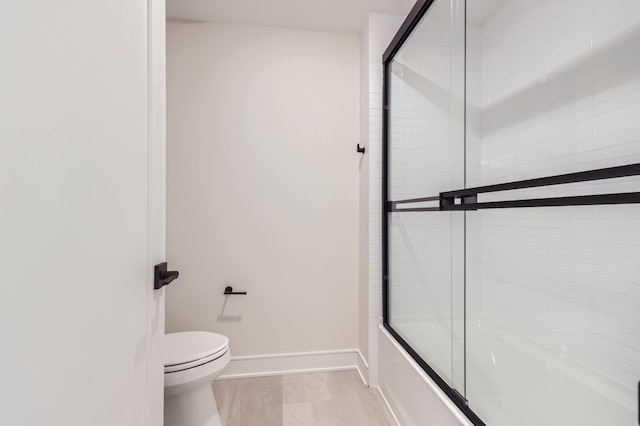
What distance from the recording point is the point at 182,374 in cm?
145

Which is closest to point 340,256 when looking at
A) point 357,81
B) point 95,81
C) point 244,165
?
point 244,165

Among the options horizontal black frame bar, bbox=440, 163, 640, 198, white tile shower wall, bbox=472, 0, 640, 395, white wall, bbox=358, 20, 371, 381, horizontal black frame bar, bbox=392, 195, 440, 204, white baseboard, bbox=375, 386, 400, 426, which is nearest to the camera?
horizontal black frame bar, bbox=440, 163, 640, 198

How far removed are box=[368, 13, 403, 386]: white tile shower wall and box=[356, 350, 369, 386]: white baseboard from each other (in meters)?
0.34

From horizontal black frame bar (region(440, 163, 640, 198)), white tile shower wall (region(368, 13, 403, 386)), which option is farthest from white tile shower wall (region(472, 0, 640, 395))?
white tile shower wall (region(368, 13, 403, 386))

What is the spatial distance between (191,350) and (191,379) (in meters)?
0.15

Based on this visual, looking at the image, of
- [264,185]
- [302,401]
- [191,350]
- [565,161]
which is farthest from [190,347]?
[565,161]

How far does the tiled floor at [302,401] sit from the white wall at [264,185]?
0.70 feet

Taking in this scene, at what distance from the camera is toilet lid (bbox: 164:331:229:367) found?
4.87 ft

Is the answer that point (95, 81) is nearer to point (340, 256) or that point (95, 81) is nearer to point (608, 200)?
point (608, 200)

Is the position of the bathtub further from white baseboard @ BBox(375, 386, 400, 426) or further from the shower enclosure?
white baseboard @ BBox(375, 386, 400, 426)

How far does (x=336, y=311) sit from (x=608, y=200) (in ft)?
6.15

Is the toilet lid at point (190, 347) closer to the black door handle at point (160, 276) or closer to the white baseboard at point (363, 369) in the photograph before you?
the black door handle at point (160, 276)

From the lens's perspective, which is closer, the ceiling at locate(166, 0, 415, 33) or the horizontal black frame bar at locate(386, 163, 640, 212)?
the horizontal black frame bar at locate(386, 163, 640, 212)

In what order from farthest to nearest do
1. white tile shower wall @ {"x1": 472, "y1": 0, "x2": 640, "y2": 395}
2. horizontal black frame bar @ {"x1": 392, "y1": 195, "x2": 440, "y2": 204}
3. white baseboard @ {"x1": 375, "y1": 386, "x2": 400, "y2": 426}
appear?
white baseboard @ {"x1": 375, "y1": 386, "x2": 400, "y2": 426} → horizontal black frame bar @ {"x1": 392, "y1": 195, "x2": 440, "y2": 204} → white tile shower wall @ {"x1": 472, "y1": 0, "x2": 640, "y2": 395}
